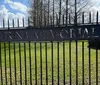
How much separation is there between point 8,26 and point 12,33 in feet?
1.42

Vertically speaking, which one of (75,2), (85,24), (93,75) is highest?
(75,2)

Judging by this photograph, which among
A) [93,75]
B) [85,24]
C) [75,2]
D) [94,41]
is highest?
[75,2]

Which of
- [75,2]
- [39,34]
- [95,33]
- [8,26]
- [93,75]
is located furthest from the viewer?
[75,2]

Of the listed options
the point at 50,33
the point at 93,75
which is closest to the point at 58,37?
the point at 50,33

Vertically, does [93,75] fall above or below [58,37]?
below

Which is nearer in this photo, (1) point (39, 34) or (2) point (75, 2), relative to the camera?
(1) point (39, 34)

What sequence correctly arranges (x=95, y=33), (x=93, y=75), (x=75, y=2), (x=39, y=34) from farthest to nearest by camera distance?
(x=75, y=2), (x=93, y=75), (x=39, y=34), (x=95, y=33)

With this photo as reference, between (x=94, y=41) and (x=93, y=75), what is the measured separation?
3.74 m

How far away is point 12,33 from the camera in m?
6.75

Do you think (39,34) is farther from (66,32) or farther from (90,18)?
(90,18)

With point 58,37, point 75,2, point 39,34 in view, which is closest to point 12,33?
point 39,34

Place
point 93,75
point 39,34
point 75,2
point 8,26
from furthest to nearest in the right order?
point 75,2, point 93,75, point 8,26, point 39,34

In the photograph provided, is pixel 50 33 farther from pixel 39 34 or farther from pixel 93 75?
pixel 93 75

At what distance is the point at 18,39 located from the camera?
6.63 m
